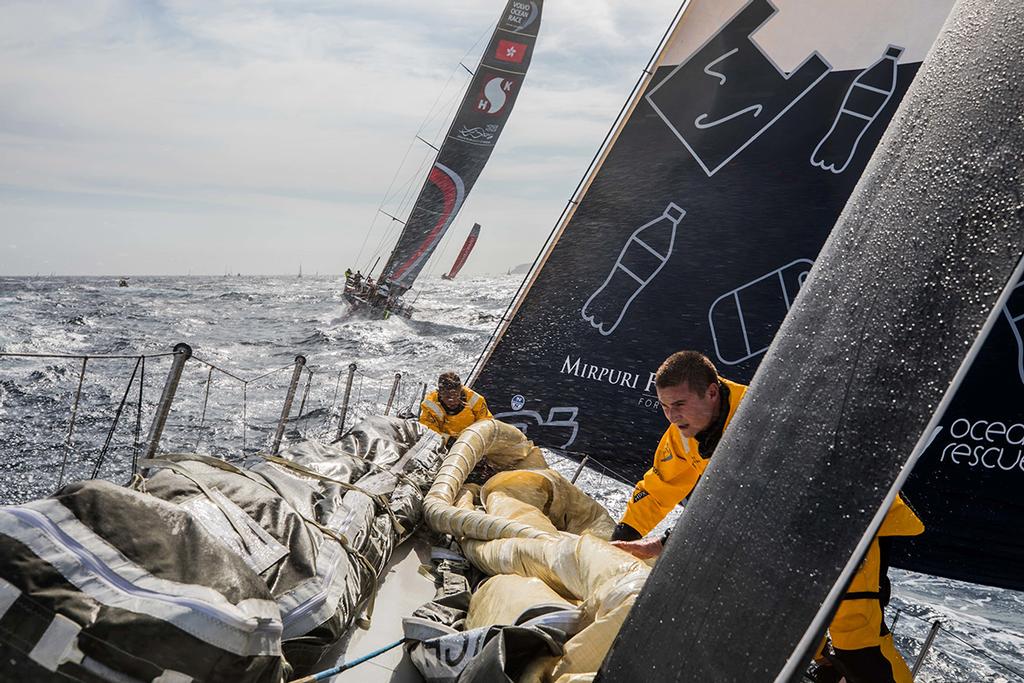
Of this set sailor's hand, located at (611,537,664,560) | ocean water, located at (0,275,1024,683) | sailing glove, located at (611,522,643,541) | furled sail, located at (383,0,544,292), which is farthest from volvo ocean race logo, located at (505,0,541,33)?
sailor's hand, located at (611,537,664,560)

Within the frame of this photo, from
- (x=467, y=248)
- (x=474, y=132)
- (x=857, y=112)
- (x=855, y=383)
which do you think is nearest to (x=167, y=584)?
(x=855, y=383)

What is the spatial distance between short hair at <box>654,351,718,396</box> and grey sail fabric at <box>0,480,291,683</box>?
3.70ft

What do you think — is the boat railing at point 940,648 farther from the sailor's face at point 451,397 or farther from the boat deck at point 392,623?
the boat deck at point 392,623

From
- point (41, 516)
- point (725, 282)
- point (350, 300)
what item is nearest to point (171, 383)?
point (41, 516)

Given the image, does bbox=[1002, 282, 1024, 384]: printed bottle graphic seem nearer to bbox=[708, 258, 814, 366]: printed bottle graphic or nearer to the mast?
bbox=[708, 258, 814, 366]: printed bottle graphic

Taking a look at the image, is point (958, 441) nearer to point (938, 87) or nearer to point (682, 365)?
point (682, 365)

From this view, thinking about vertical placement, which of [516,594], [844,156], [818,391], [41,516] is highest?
[844,156]

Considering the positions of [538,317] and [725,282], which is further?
[538,317]

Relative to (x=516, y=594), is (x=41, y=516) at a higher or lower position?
higher

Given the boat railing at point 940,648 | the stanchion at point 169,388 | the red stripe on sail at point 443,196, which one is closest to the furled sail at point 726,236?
the boat railing at point 940,648

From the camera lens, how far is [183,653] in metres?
1.17

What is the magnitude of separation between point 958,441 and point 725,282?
1.55 metres

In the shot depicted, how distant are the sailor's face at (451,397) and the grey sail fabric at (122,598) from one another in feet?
11.0

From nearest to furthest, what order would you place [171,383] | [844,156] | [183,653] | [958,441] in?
[183,653] → [171,383] → [958,441] → [844,156]
